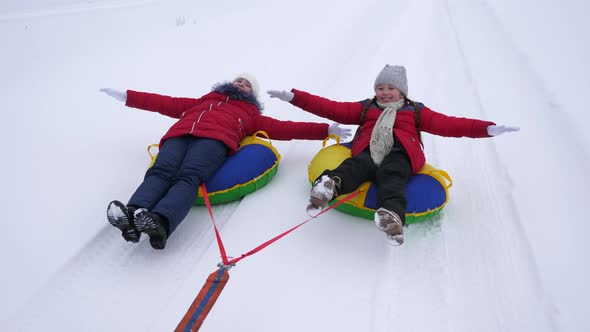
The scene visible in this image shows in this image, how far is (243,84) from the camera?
3.09 metres

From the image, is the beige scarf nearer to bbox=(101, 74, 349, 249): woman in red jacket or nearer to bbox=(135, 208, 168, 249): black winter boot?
bbox=(101, 74, 349, 249): woman in red jacket

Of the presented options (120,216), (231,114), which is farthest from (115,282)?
(231,114)

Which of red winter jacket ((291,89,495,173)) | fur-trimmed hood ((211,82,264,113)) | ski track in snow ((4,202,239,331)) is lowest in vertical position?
ski track in snow ((4,202,239,331))

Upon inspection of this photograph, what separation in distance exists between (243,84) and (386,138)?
124cm

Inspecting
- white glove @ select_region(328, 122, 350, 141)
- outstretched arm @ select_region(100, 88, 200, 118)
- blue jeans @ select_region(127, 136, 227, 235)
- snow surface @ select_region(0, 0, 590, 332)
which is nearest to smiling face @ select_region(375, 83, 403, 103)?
white glove @ select_region(328, 122, 350, 141)

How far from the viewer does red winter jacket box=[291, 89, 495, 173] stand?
247cm

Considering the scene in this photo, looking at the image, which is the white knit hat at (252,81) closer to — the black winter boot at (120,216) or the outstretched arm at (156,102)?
the outstretched arm at (156,102)

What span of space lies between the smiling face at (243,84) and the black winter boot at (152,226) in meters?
1.35

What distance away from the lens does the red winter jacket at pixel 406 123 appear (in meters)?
2.47

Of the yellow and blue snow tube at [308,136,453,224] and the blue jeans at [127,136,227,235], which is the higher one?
the blue jeans at [127,136,227,235]

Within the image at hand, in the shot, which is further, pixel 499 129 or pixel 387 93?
pixel 387 93

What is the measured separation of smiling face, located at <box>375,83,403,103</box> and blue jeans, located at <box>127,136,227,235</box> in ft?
3.70

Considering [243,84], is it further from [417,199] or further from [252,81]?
[417,199]

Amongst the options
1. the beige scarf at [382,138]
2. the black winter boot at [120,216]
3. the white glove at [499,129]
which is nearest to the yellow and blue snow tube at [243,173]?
the black winter boot at [120,216]
